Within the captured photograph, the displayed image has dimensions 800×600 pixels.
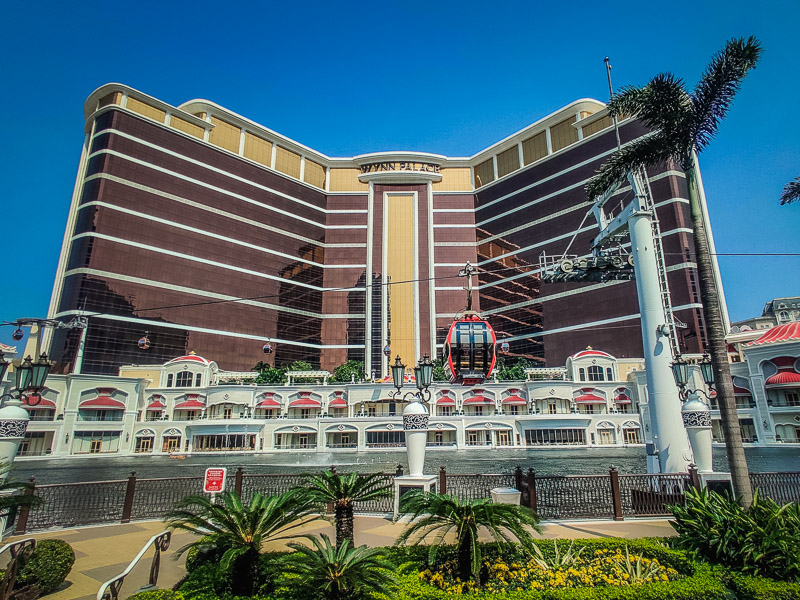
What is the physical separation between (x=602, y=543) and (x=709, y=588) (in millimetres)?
2246

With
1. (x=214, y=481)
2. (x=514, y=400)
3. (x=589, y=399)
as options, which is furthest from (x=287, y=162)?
(x=214, y=481)

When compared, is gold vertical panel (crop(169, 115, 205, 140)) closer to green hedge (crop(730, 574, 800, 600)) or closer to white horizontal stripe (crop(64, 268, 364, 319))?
white horizontal stripe (crop(64, 268, 364, 319))

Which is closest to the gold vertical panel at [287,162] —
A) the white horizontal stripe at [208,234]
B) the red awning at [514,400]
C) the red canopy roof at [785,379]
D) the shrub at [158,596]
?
the white horizontal stripe at [208,234]

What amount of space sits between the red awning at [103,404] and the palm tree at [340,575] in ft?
190

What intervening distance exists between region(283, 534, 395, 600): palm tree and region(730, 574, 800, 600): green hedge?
A: 4.89 meters

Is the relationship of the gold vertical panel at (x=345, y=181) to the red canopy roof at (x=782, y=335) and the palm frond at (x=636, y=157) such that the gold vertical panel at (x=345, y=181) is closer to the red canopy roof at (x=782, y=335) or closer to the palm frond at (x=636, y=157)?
the red canopy roof at (x=782, y=335)

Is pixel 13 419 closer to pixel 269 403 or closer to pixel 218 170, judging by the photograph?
pixel 269 403

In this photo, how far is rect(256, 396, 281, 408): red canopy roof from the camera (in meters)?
57.8

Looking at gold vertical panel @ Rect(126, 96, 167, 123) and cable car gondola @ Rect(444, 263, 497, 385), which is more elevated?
gold vertical panel @ Rect(126, 96, 167, 123)

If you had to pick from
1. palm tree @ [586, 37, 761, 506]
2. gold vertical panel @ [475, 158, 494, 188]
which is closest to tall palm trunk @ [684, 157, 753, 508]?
palm tree @ [586, 37, 761, 506]

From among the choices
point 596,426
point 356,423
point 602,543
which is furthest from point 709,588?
point 596,426

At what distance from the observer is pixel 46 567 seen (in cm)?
712

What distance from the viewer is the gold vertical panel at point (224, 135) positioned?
275ft

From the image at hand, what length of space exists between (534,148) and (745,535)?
91.8m
